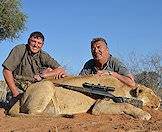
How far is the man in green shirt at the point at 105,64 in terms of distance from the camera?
7750 mm

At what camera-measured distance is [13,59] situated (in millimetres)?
7898

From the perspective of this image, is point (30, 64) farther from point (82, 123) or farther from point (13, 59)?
point (82, 123)

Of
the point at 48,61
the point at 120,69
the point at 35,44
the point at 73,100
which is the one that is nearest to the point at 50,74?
the point at 48,61

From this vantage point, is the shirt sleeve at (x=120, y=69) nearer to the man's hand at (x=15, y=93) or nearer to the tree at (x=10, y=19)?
the man's hand at (x=15, y=93)

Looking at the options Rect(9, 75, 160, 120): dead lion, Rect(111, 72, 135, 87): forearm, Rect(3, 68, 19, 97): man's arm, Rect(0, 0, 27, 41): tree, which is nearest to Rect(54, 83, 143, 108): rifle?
Rect(9, 75, 160, 120): dead lion

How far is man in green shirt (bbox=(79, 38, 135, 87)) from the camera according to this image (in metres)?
7.75

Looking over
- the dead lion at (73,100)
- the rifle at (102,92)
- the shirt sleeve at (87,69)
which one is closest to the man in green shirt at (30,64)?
the shirt sleeve at (87,69)

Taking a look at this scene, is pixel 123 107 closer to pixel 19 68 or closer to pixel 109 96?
pixel 109 96

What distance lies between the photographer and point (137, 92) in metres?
7.68

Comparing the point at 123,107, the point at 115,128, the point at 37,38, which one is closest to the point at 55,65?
the point at 37,38

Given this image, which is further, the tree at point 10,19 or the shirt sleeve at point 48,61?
the tree at point 10,19

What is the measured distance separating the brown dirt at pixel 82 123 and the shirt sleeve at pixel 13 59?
3.02ft

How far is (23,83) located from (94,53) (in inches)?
53.5

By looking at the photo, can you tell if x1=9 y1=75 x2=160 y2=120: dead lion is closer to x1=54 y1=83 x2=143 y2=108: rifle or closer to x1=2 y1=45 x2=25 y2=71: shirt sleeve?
x1=54 y1=83 x2=143 y2=108: rifle
